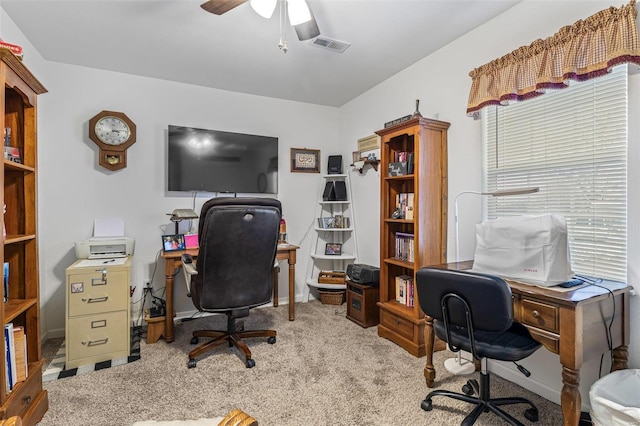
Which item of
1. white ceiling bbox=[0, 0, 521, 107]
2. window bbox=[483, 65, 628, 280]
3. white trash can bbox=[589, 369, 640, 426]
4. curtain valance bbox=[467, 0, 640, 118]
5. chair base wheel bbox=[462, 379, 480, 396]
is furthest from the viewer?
white ceiling bbox=[0, 0, 521, 107]

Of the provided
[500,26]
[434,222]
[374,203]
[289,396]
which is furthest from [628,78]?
[289,396]

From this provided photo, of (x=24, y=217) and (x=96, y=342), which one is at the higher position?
(x=24, y=217)

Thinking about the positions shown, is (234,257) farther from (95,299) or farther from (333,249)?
(333,249)

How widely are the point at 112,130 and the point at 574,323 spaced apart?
11.8 feet

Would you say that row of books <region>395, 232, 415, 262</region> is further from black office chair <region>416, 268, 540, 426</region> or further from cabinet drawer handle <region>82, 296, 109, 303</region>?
cabinet drawer handle <region>82, 296, 109, 303</region>

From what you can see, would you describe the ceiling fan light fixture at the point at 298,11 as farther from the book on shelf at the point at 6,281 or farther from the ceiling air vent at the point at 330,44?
the book on shelf at the point at 6,281

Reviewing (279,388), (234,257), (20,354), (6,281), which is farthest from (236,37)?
(279,388)

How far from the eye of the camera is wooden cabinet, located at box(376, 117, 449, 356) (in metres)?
2.46

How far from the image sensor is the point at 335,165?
391 cm

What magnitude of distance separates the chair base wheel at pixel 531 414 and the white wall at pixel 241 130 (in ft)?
0.96

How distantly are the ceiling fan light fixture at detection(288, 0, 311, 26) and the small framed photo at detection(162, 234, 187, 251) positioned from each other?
2050mm

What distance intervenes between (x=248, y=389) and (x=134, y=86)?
9.49 ft

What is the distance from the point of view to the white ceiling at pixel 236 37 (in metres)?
2.08

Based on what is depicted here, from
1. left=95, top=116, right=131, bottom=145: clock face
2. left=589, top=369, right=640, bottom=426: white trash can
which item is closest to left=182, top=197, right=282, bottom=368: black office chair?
left=95, top=116, right=131, bottom=145: clock face
